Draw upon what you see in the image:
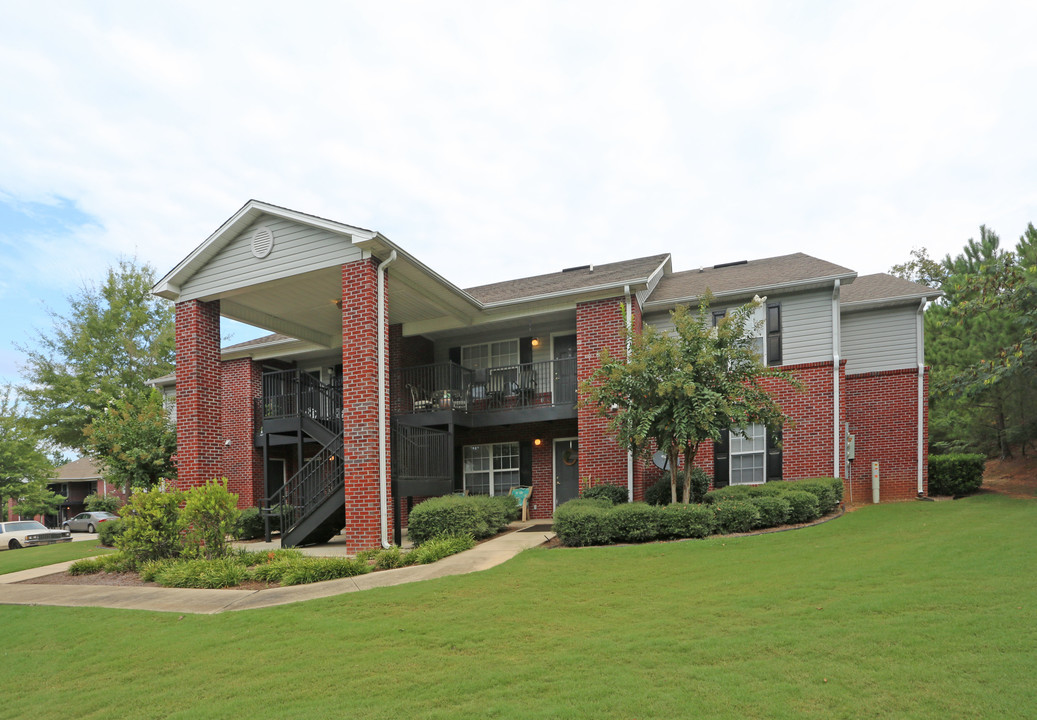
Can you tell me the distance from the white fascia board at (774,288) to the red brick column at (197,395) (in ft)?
34.9

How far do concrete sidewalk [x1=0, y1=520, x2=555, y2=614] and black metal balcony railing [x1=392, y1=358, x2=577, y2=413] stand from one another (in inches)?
212

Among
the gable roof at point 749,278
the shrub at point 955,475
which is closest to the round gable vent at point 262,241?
the gable roof at point 749,278

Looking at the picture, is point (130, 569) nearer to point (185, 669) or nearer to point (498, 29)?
point (185, 669)

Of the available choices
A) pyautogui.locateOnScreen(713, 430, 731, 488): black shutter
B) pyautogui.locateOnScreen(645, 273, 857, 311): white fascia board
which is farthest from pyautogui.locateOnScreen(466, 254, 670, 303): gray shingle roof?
pyautogui.locateOnScreen(713, 430, 731, 488): black shutter

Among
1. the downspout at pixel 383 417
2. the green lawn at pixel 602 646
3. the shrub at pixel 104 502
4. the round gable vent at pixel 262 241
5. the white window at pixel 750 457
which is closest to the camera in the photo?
the green lawn at pixel 602 646

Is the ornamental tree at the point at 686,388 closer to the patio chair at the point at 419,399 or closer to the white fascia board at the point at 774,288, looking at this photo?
the white fascia board at the point at 774,288

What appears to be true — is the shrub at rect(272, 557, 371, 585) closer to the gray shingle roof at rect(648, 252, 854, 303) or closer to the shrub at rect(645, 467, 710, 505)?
the shrub at rect(645, 467, 710, 505)

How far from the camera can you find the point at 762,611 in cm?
605

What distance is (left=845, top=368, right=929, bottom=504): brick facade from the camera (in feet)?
50.7

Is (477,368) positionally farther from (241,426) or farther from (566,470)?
(241,426)

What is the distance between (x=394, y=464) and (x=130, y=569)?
503 centimetres

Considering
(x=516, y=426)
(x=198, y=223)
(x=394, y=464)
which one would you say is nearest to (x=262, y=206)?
(x=394, y=464)

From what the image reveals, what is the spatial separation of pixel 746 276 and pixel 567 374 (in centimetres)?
572

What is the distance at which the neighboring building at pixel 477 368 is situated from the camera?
11914mm
